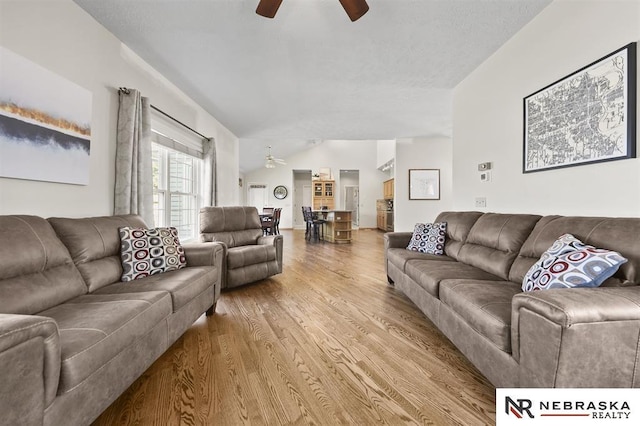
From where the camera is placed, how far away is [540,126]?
2.23 m

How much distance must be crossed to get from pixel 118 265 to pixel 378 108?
13.2 feet

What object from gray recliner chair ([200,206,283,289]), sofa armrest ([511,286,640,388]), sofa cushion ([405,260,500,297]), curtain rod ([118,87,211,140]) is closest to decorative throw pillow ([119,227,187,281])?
gray recliner chair ([200,206,283,289])

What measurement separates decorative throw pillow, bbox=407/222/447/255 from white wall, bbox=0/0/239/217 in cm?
319

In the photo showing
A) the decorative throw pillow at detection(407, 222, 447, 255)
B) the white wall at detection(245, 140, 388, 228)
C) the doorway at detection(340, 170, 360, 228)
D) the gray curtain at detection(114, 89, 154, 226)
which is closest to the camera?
the gray curtain at detection(114, 89, 154, 226)

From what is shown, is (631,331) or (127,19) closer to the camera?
(631,331)

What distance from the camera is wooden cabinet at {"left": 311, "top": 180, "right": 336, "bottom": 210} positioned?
1107 cm

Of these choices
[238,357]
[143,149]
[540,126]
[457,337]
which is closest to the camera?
[457,337]

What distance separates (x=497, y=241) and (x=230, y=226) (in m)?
3.05

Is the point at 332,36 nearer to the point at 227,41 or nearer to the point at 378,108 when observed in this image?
the point at 227,41

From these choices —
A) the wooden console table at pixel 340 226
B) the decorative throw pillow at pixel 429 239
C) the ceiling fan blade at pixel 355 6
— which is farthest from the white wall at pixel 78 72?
the wooden console table at pixel 340 226

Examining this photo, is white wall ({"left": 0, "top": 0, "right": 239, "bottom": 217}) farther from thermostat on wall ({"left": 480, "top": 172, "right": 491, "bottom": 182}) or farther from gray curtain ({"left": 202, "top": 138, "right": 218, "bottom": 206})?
thermostat on wall ({"left": 480, "top": 172, "right": 491, "bottom": 182})

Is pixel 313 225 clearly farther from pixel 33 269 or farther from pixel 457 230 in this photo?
pixel 33 269

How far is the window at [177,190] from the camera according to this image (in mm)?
3504

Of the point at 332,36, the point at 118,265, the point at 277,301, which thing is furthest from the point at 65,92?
the point at 277,301
